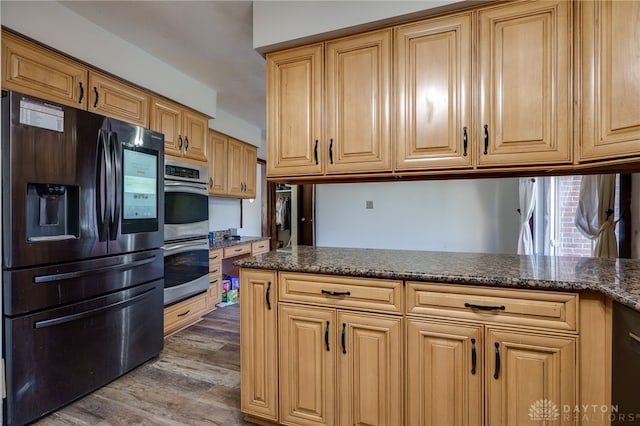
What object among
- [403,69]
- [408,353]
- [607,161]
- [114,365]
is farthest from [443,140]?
[114,365]

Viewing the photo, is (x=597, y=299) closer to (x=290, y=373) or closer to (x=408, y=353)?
(x=408, y=353)

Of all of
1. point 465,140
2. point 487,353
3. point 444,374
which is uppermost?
point 465,140

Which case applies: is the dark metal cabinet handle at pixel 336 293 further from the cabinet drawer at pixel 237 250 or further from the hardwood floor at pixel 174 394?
the cabinet drawer at pixel 237 250

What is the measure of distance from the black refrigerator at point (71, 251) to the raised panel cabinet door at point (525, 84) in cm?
232

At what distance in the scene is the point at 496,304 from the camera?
1.24m

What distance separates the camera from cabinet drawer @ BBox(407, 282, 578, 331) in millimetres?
1173

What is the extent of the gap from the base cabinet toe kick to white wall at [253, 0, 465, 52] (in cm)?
141

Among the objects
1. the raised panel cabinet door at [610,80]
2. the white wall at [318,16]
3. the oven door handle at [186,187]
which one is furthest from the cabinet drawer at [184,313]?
the raised panel cabinet door at [610,80]

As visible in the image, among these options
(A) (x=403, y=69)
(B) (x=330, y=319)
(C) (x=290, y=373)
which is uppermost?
(A) (x=403, y=69)

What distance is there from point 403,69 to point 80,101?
2203mm

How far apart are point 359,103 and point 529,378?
155 cm

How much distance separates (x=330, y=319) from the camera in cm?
150

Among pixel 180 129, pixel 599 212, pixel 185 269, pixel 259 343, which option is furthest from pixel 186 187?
pixel 599 212

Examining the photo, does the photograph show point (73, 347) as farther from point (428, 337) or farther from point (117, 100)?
point (428, 337)
